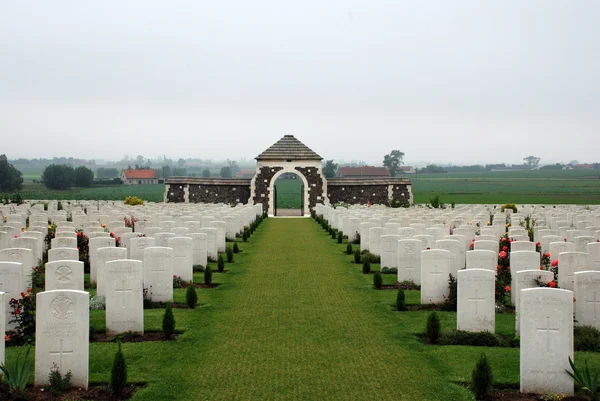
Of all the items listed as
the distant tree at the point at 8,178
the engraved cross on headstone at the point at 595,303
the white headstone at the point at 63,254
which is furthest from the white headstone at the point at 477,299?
the distant tree at the point at 8,178

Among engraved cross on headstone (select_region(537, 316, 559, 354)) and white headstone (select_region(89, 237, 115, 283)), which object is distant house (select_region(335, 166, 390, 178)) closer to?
white headstone (select_region(89, 237, 115, 283))

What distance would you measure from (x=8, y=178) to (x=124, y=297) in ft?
224

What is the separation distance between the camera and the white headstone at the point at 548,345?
322 inches

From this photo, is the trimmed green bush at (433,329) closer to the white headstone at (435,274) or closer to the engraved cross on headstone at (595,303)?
the engraved cross on headstone at (595,303)

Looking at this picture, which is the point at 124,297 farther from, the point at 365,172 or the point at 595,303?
the point at 365,172

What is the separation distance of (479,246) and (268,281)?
4775mm

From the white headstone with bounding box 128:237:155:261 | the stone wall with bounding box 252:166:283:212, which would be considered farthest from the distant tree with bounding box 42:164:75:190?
the white headstone with bounding box 128:237:155:261

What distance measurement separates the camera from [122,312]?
10.9 meters

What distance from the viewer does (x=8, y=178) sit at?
7306cm

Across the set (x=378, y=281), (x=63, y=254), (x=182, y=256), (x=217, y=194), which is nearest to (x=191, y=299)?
(x=63, y=254)

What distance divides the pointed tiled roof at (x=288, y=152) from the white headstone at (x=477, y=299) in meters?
38.2

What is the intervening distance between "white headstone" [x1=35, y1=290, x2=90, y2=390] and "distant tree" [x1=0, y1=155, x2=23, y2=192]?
69.4m

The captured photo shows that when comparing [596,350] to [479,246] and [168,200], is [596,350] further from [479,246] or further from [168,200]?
[168,200]

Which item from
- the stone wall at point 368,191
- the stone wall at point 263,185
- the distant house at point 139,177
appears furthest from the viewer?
the distant house at point 139,177
